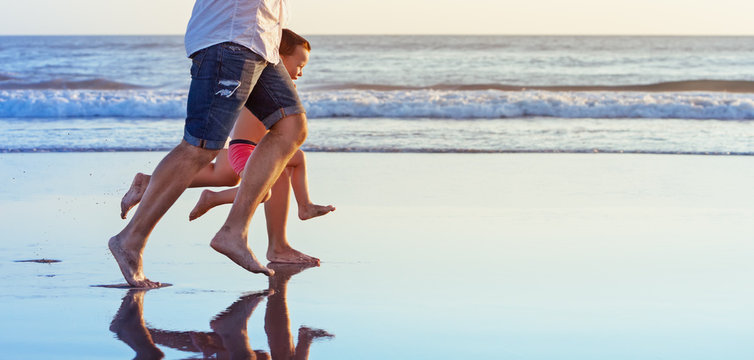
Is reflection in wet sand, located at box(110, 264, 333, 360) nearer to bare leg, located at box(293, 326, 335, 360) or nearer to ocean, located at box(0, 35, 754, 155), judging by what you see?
bare leg, located at box(293, 326, 335, 360)

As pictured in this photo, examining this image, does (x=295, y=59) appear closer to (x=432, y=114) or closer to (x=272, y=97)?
(x=272, y=97)

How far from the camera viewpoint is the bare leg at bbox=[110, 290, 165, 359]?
289cm

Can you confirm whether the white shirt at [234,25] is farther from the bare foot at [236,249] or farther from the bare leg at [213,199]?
the bare leg at [213,199]

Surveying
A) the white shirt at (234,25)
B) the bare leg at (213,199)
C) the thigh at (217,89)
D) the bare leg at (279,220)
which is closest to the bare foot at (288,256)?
the bare leg at (279,220)

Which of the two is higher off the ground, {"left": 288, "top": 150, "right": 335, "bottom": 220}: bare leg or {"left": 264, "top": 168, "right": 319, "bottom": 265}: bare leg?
{"left": 288, "top": 150, "right": 335, "bottom": 220}: bare leg

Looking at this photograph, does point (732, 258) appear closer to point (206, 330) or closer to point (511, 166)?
point (206, 330)

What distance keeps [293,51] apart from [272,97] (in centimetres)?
60

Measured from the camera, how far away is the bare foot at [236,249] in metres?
3.72

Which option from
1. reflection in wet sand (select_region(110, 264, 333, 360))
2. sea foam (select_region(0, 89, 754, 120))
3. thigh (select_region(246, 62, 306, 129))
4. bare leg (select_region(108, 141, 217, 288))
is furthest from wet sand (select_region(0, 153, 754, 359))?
sea foam (select_region(0, 89, 754, 120))

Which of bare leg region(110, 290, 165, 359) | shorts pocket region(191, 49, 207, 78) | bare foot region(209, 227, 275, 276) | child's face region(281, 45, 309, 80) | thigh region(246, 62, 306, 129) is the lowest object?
bare leg region(110, 290, 165, 359)

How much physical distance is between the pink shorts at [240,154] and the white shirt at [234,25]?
0.76m

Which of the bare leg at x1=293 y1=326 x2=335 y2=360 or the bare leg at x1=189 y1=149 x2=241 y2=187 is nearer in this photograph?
the bare leg at x1=293 y1=326 x2=335 y2=360

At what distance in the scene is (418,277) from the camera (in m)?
3.94

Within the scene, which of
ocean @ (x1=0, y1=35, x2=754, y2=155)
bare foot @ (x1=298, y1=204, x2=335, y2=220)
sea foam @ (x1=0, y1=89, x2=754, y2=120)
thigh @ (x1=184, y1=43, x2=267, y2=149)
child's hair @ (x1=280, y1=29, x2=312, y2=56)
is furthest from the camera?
sea foam @ (x1=0, y1=89, x2=754, y2=120)
